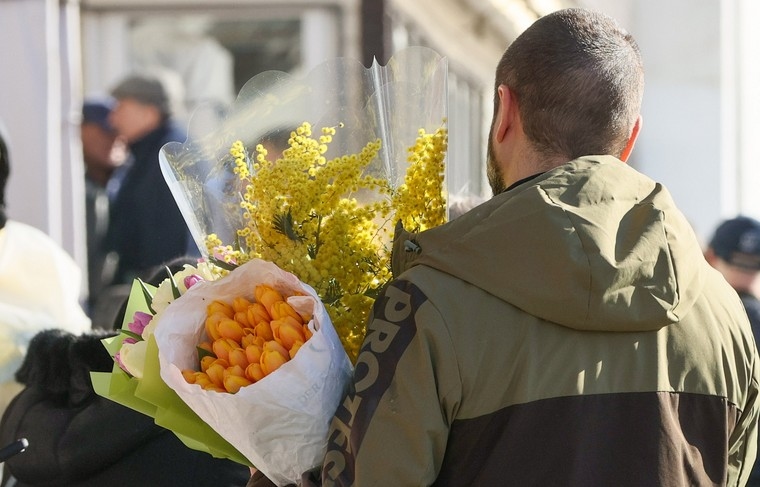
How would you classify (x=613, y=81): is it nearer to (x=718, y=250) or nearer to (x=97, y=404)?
(x=97, y=404)

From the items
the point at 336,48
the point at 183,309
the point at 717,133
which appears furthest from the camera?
the point at 717,133

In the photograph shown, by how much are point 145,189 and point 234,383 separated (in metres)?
3.96

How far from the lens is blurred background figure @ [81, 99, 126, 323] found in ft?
18.8

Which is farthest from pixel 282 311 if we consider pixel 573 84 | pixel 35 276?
pixel 35 276

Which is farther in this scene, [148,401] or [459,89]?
[459,89]

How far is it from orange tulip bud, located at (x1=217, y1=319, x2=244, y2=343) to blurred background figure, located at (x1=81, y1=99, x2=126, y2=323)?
3841 millimetres

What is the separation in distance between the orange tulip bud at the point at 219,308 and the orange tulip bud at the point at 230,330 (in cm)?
3

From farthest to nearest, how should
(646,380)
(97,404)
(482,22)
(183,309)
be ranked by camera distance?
(482,22)
(97,404)
(183,309)
(646,380)

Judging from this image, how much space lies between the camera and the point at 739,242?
488cm

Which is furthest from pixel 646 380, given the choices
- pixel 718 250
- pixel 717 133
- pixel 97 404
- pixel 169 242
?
pixel 717 133

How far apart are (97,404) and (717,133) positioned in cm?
776

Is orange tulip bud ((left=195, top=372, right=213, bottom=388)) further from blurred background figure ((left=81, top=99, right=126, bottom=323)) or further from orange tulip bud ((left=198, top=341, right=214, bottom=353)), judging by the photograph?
blurred background figure ((left=81, top=99, right=126, bottom=323))

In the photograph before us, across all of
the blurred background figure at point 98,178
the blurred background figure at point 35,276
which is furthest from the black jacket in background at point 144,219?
the blurred background figure at point 35,276

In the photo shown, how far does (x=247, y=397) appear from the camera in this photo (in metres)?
1.65
